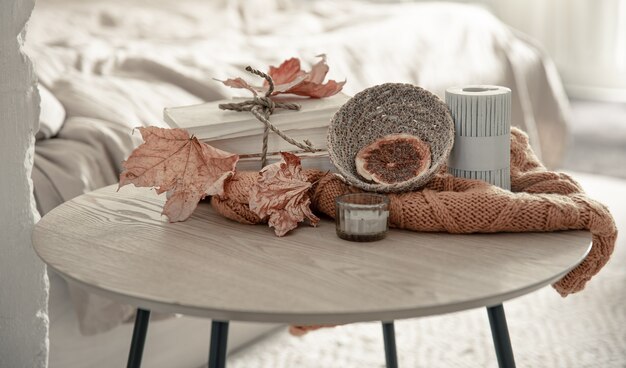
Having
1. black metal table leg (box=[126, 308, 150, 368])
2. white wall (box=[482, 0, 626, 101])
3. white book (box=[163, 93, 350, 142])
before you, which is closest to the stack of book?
white book (box=[163, 93, 350, 142])

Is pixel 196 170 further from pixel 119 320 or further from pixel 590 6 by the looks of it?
pixel 590 6

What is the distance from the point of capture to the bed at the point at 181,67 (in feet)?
4.40

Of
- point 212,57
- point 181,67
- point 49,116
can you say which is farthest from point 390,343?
point 212,57

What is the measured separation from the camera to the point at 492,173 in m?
0.96

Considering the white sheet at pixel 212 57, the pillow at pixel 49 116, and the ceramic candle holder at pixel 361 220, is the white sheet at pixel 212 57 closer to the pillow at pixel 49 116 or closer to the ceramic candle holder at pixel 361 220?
the pillow at pixel 49 116

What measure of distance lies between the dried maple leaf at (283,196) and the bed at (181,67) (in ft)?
1.68

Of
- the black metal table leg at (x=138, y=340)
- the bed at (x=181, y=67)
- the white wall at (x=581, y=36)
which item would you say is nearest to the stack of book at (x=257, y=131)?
the black metal table leg at (x=138, y=340)

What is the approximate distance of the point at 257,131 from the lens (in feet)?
3.30

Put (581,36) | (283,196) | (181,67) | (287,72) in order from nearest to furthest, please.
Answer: (283,196), (287,72), (181,67), (581,36)

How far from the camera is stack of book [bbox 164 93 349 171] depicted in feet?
3.26

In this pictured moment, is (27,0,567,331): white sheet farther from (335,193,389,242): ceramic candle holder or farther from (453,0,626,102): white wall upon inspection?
(453,0,626,102): white wall

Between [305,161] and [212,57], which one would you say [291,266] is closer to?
[305,161]

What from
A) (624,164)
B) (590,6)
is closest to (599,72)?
(590,6)

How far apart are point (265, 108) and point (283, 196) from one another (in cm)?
16
